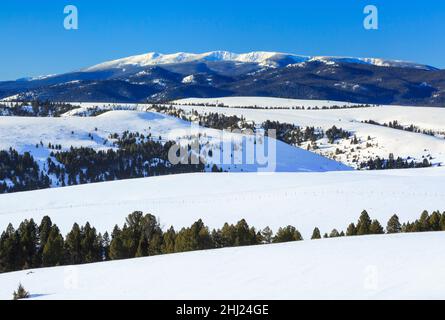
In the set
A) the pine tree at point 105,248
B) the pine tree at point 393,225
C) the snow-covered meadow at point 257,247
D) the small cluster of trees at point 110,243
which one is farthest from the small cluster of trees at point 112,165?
the pine tree at point 393,225

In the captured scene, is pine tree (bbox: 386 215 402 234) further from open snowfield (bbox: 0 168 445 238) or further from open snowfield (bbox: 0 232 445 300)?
open snowfield (bbox: 0 232 445 300)

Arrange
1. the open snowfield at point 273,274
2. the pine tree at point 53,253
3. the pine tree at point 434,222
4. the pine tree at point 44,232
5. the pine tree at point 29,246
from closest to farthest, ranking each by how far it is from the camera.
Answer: the open snowfield at point 273,274, the pine tree at point 53,253, the pine tree at point 29,246, the pine tree at point 434,222, the pine tree at point 44,232

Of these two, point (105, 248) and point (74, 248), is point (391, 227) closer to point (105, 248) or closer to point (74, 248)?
point (105, 248)

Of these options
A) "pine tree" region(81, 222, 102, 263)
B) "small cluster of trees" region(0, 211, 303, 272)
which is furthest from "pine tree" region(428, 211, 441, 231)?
"pine tree" region(81, 222, 102, 263)

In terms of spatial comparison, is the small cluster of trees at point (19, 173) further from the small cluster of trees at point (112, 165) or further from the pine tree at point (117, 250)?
the pine tree at point (117, 250)

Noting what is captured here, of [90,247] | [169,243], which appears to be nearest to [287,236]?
[169,243]
